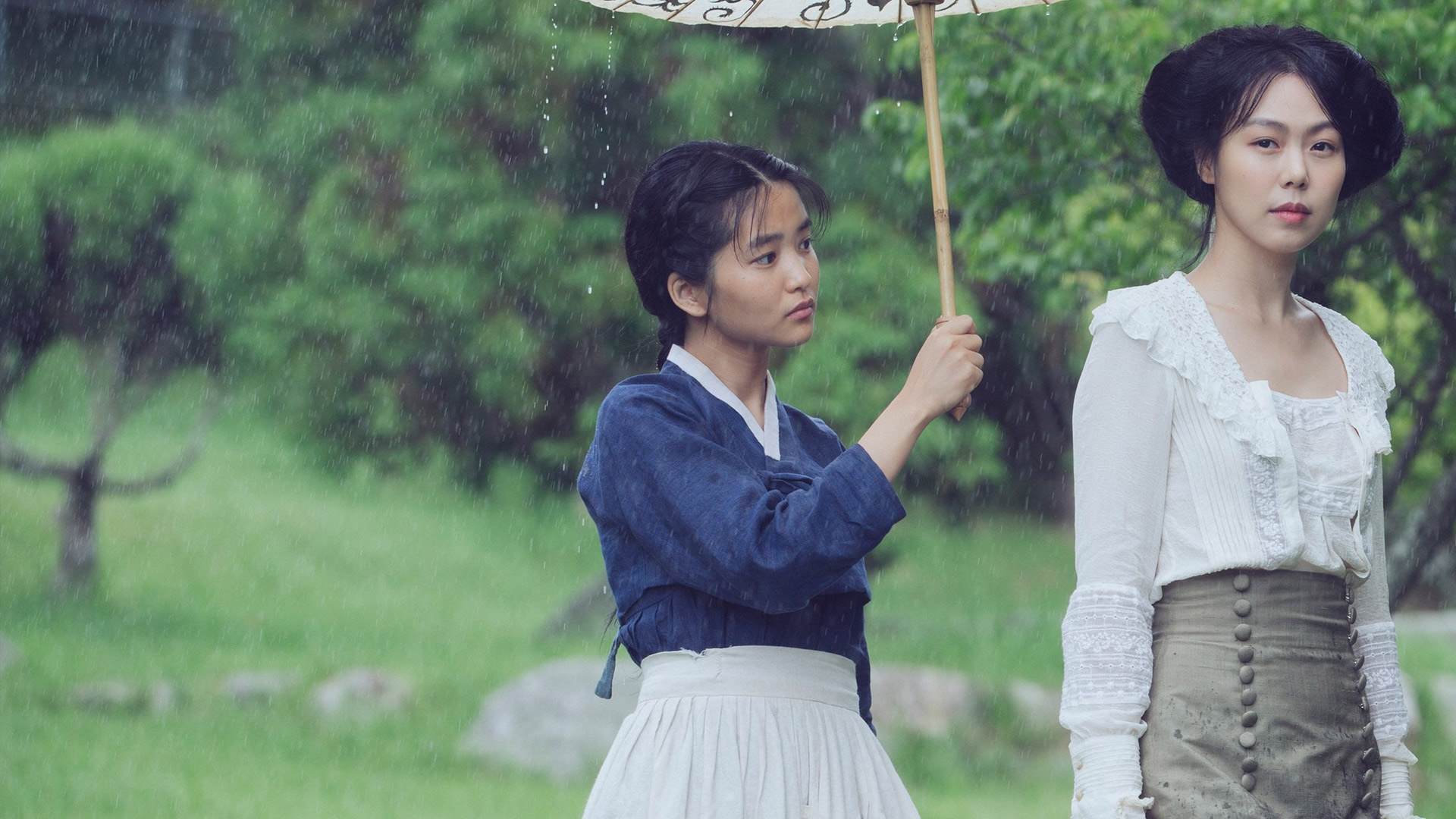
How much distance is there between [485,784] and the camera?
27.7 feet

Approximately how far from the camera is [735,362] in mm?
2123

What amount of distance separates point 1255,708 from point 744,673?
59cm

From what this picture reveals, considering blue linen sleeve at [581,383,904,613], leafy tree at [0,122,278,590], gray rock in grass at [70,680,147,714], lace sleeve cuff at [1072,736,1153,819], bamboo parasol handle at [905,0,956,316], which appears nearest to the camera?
lace sleeve cuff at [1072,736,1153,819]

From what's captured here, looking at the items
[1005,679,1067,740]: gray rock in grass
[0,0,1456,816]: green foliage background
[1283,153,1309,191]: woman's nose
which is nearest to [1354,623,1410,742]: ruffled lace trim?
[1283,153,1309,191]: woman's nose

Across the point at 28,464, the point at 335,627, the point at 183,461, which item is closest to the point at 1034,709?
the point at 335,627

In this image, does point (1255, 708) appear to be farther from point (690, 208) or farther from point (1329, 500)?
point (690, 208)

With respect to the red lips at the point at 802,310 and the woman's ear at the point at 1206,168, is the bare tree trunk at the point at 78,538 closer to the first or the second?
the red lips at the point at 802,310

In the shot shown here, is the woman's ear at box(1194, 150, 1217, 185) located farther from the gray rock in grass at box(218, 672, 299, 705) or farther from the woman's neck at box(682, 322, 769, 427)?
the gray rock in grass at box(218, 672, 299, 705)

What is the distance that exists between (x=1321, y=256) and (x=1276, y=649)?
9.95ft

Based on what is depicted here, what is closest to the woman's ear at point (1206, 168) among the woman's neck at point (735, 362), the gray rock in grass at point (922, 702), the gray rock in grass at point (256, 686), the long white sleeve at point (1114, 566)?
the long white sleeve at point (1114, 566)

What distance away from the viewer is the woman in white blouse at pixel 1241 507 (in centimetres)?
174

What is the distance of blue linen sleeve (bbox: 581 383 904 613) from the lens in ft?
5.86

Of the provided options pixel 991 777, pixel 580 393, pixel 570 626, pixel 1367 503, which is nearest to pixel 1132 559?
pixel 1367 503

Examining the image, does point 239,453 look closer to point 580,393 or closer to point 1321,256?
point 580,393
